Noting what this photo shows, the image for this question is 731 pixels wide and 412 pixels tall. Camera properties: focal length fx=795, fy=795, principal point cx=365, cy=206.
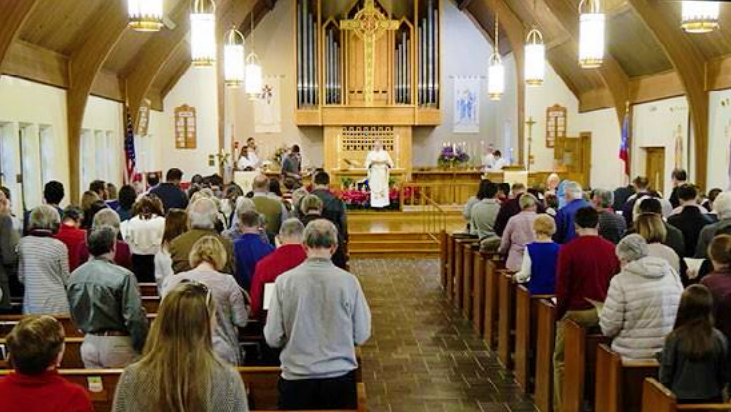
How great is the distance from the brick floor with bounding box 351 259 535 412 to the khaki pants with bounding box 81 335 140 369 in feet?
7.75

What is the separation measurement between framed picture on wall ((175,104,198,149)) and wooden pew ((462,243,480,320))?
9.98 metres

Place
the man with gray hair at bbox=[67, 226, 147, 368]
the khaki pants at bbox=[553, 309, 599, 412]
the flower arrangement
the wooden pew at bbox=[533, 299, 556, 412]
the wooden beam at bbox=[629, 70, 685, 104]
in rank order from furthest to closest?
the flower arrangement
the wooden beam at bbox=[629, 70, 685, 104]
the wooden pew at bbox=[533, 299, 556, 412]
the khaki pants at bbox=[553, 309, 599, 412]
the man with gray hair at bbox=[67, 226, 147, 368]

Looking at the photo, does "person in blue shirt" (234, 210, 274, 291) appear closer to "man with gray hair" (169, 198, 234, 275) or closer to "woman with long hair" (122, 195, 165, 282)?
"man with gray hair" (169, 198, 234, 275)

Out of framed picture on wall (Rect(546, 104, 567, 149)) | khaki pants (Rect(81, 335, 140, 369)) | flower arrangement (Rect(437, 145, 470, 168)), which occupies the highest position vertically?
framed picture on wall (Rect(546, 104, 567, 149))

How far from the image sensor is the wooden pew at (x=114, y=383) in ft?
13.0

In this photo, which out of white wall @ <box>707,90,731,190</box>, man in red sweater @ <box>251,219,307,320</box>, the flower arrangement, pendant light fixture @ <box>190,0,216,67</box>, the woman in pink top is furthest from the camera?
the flower arrangement

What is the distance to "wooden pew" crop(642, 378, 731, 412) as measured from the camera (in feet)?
11.9

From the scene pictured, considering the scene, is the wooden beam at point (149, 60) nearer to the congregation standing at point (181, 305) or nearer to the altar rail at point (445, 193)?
the altar rail at point (445, 193)

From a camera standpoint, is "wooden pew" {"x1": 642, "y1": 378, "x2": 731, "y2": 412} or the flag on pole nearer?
"wooden pew" {"x1": 642, "y1": 378, "x2": 731, "y2": 412}

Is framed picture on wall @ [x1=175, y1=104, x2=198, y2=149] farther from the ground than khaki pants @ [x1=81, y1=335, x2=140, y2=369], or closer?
farther from the ground

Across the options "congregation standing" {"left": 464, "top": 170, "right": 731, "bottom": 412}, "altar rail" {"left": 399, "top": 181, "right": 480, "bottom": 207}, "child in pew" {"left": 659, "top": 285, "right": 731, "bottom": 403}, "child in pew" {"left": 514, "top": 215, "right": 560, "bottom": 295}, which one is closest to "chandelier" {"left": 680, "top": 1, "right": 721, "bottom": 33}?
"congregation standing" {"left": 464, "top": 170, "right": 731, "bottom": 412}

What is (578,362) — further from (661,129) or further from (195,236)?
(661,129)

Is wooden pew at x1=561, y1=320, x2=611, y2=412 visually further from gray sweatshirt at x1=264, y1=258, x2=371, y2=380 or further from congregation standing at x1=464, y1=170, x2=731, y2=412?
gray sweatshirt at x1=264, y1=258, x2=371, y2=380

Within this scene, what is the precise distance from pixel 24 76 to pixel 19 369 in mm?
8296
